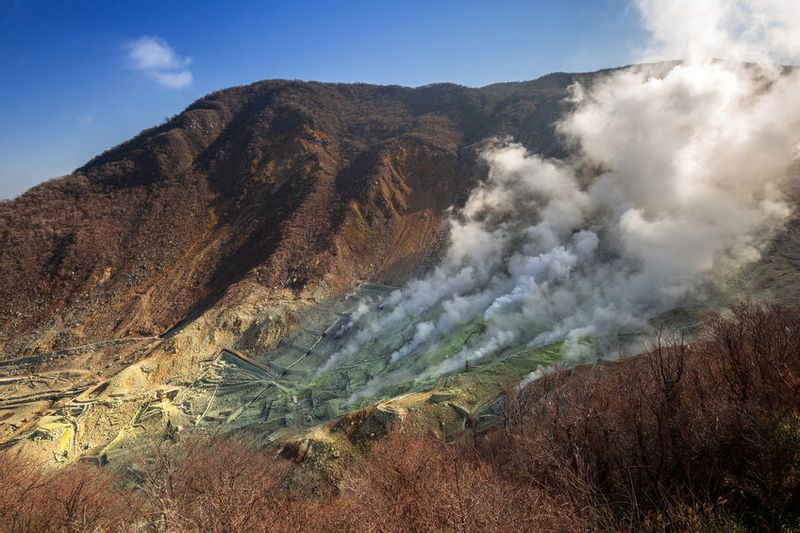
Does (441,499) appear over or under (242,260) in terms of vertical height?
under

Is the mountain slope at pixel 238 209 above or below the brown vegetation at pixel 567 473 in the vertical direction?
above

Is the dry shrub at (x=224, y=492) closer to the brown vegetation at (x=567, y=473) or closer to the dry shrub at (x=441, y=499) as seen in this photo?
the brown vegetation at (x=567, y=473)

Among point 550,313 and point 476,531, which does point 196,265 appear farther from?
point 476,531

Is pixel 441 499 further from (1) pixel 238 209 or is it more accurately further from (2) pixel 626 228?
(1) pixel 238 209

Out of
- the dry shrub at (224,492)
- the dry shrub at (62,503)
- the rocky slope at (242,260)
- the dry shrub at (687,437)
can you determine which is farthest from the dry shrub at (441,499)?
the dry shrub at (62,503)

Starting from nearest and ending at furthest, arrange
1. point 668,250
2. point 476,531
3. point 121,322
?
point 476,531 → point 668,250 → point 121,322

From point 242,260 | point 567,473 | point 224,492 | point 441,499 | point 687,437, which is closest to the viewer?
point 441,499

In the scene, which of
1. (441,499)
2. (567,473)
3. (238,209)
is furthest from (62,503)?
(238,209)

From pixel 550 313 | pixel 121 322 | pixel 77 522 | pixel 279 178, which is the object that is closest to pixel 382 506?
pixel 77 522
